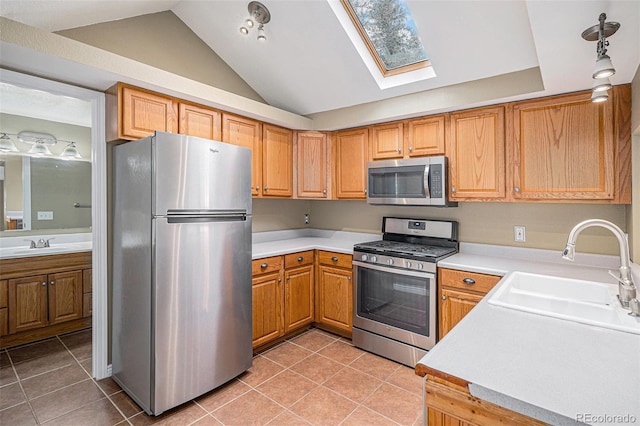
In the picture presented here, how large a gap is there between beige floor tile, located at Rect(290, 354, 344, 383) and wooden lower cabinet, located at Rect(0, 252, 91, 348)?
2460 mm

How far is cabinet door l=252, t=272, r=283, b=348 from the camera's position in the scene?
2.73 m

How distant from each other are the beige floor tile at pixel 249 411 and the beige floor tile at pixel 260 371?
188 mm

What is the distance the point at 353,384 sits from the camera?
2359 mm

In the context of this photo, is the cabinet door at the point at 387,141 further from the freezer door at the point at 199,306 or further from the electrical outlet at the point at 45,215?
the electrical outlet at the point at 45,215

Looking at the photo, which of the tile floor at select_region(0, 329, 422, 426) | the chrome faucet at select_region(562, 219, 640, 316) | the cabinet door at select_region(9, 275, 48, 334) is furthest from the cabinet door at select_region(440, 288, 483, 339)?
the cabinet door at select_region(9, 275, 48, 334)

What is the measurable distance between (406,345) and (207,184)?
201cm

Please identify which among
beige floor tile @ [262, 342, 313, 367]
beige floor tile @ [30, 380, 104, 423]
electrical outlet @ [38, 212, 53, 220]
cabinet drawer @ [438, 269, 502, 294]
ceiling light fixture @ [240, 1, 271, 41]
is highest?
ceiling light fixture @ [240, 1, 271, 41]

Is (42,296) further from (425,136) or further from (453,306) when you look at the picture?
(425,136)

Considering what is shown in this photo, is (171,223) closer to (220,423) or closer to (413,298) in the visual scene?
(220,423)

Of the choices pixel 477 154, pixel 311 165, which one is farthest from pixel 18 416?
pixel 477 154

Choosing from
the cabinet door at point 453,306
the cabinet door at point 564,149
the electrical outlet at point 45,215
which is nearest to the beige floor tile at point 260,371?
the cabinet door at point 453,306

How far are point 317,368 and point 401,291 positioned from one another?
0.93 meters

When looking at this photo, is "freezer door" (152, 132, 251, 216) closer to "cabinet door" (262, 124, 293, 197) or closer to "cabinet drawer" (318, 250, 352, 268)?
"cabinet door" (262, 124, 293, 197)

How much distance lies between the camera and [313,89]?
3141 mm
